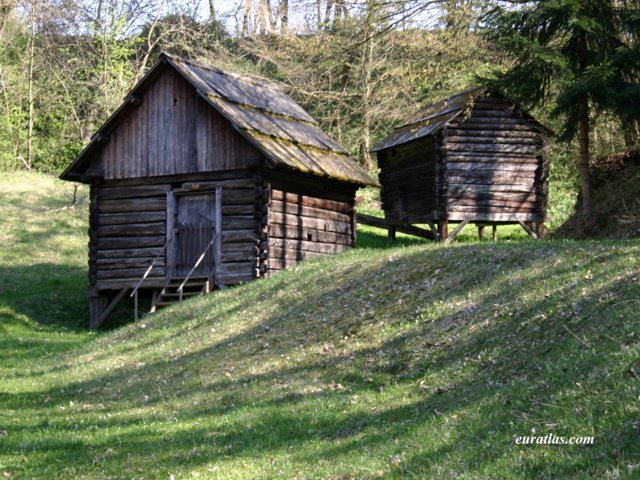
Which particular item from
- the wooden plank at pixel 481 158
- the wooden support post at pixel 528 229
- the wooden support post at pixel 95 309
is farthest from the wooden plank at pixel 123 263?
the wooden support post at pixel 528 229

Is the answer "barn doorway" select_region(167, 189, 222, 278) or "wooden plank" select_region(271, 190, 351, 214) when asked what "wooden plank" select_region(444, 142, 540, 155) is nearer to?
"wooden plank" select_region(271, 190, 351, 214)

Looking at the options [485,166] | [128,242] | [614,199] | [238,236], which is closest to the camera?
[614,199]

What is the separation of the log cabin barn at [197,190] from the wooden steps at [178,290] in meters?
0.05

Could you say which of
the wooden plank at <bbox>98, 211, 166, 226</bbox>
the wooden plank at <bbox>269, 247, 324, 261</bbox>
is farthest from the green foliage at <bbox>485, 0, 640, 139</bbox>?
the wooden plank at <bbox>98, 211, 166, 226</bbox>

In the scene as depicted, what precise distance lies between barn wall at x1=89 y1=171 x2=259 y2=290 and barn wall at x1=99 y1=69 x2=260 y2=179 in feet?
1.41

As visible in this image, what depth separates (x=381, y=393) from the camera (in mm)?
11125

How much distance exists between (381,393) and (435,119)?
74.1 ft

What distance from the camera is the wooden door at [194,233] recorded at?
85.0 feet

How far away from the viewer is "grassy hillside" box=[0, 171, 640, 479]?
8.09m

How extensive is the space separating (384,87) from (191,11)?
1650 centimetres

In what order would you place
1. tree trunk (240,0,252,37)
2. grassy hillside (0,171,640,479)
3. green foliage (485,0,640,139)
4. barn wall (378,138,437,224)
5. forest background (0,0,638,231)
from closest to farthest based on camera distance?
1. grassy hillside (0,171,640,479)
2. green foliage (485,0,640,139)
3. barn wall (378,138,437,224)
4. forest background (0,0,638,231)
5. tree trunk (240,0,252,37)

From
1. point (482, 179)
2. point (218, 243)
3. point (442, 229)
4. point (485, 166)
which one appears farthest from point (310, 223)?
point (485, 166)

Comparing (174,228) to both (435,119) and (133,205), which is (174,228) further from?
(435,119)

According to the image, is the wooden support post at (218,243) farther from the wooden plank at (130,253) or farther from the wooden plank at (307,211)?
the wooden plank at (130,253)
